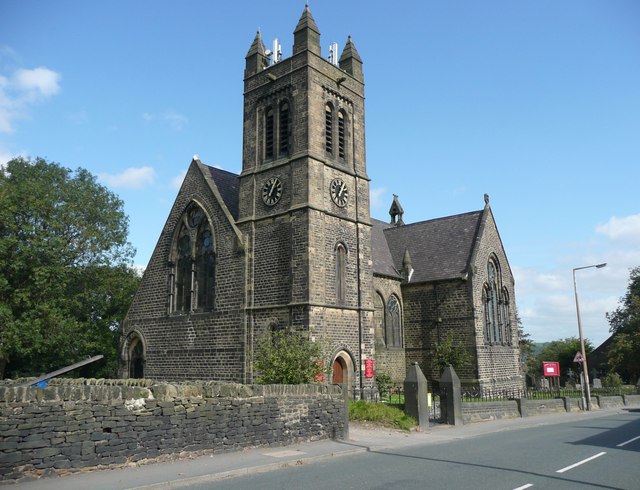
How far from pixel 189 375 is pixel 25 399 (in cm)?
1848

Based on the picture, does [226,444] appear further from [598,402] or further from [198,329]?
[598,402]

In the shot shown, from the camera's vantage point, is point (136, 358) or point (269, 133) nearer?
point (269, 133)

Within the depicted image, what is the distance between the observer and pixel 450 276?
3275 centimetres

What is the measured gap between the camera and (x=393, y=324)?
3394cm

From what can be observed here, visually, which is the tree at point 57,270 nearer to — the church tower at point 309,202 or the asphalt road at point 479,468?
the church tower at point 309,202

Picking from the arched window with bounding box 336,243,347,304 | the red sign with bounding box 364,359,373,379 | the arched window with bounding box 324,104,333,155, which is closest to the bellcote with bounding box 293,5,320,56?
the arched window with bounding box 324,104,333,155

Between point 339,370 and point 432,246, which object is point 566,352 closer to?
point 432,246

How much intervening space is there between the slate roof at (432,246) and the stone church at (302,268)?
144 mm

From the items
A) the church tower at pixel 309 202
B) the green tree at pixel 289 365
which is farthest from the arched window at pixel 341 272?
the green tree at pixel 289 365

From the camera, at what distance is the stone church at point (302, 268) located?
83.3 ft

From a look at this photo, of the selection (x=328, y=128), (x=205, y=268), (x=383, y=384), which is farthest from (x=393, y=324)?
(x=328, y=128)

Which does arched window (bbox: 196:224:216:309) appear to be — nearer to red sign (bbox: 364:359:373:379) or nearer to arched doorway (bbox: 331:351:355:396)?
arched doorway (bbox: 331:351:355:396)

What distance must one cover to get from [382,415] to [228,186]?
17.6m

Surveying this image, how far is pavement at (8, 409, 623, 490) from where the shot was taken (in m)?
9.63
